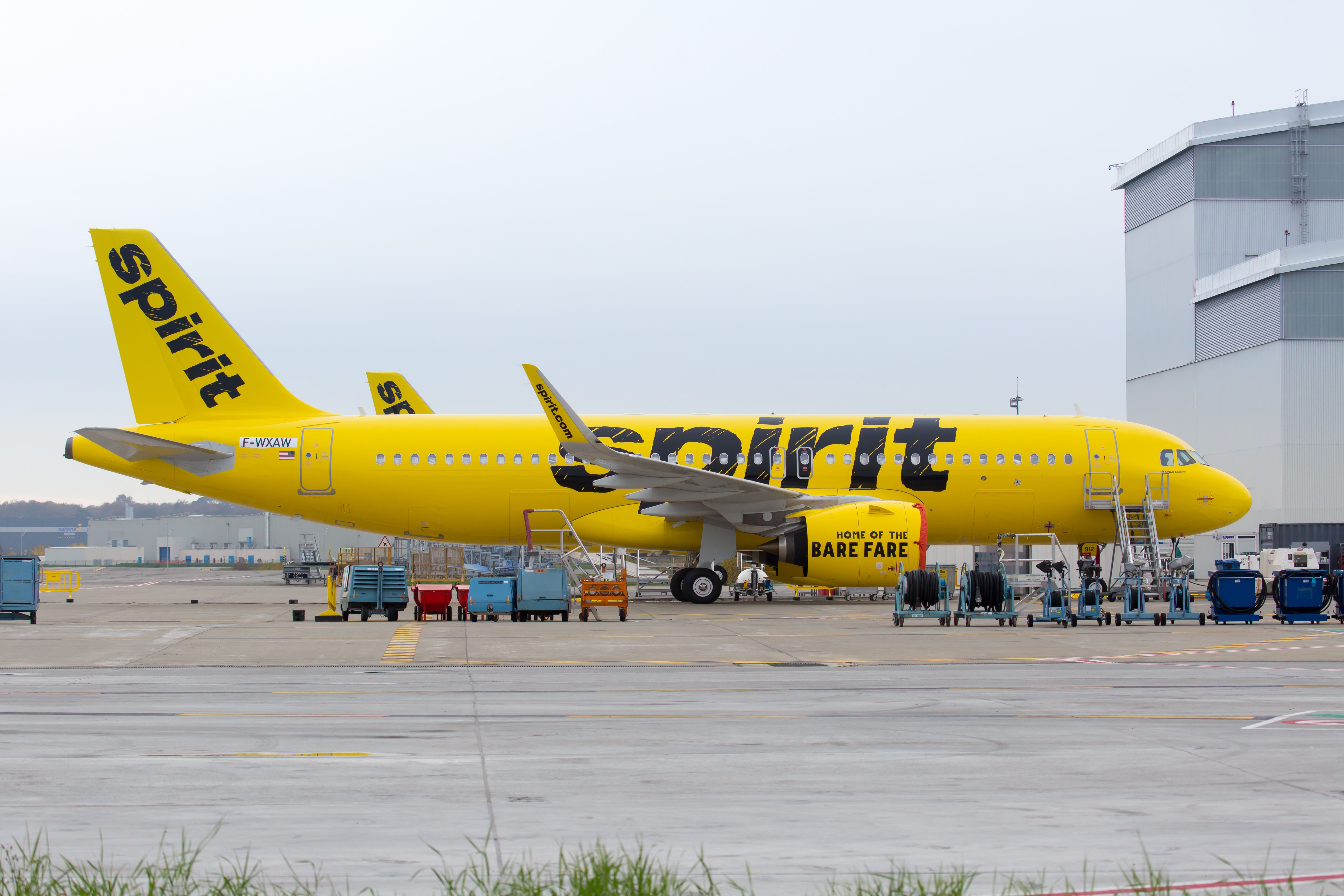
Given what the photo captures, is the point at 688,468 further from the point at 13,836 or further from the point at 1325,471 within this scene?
the point at 1325,471

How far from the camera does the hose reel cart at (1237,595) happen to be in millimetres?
20906

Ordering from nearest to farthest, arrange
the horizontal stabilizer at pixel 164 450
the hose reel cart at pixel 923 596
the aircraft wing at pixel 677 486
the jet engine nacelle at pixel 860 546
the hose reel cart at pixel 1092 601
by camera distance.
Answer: the hose reel cart at pixel 923 596 < the hose reel cart at pixel 1092 601 < the aircraft wing at pixel 677 486 < the jet engine nacelle at pixel 860 546 < the horizontal stabilizer at pixel 164 450

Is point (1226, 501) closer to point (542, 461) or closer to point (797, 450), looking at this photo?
point (797, 450)

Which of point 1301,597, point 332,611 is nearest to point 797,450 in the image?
point 1301,597

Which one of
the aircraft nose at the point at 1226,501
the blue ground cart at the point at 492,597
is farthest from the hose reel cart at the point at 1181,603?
the blue ground cart at the point at 492,597

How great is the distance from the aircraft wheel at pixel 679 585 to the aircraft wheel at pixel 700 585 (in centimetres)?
4

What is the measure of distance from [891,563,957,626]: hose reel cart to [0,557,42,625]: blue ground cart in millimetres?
14533

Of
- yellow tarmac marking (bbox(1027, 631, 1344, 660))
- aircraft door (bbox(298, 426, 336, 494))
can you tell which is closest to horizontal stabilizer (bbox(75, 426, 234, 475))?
aircraft door (bbox(298, 426, 336, 494))

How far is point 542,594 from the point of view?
871 inches

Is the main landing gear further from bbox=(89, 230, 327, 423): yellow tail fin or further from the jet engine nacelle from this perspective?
bbox=(89, 230, 327, 423): yellow tail fin

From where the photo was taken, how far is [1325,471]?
165ft

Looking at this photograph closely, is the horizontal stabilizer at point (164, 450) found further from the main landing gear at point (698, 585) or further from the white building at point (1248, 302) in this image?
the white building at point (1248, 302)

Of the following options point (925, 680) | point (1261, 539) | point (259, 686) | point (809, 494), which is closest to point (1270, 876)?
point (925, 680)

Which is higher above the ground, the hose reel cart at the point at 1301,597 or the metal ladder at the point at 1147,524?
the metal ladder at the point at 1147,524
